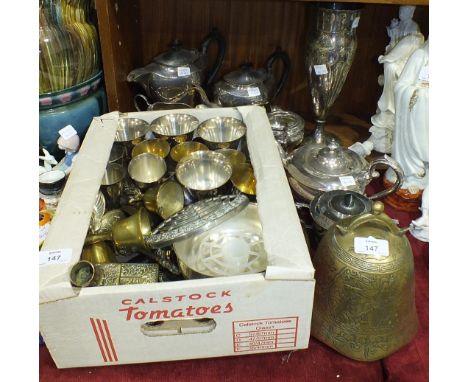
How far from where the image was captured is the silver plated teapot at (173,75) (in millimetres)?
1112

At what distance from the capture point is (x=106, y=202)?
80cm

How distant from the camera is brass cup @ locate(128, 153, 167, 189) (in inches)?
32.2

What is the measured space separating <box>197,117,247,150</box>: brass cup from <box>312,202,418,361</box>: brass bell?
325 mm

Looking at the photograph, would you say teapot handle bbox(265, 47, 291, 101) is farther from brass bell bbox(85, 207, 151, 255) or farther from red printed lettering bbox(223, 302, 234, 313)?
red printed lettering bbox(223, 302, 234, 313)

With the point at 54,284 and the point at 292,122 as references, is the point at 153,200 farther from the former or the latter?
the point at 292,122

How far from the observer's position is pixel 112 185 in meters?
0.79

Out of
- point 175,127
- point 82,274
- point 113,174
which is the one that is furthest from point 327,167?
point 82,274

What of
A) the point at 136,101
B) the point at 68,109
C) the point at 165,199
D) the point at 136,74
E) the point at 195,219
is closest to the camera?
the point at 195,219

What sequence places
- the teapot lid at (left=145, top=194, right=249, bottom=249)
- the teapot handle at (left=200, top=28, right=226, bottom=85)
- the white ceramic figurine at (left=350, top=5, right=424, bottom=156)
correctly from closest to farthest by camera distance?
the teapot lid at (left=145, top=194, right=249, bottom=249)
the white ceramic figurine at (left=350, top=5, right=424, bottom=156)
the teapot handle at (left=200, top=28, right=226, bottom=85)

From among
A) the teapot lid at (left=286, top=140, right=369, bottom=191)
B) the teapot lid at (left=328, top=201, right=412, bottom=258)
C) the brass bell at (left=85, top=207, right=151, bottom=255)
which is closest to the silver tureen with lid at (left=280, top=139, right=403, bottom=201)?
the teapot lid at (left=286, top=140, right=369, bottom=191)

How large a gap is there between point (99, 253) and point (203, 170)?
0.26m

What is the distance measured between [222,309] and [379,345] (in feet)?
0.91

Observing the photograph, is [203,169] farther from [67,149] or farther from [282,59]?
[282,59]

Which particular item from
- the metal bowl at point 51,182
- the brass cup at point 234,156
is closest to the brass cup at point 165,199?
the brass cup at point 234,156
